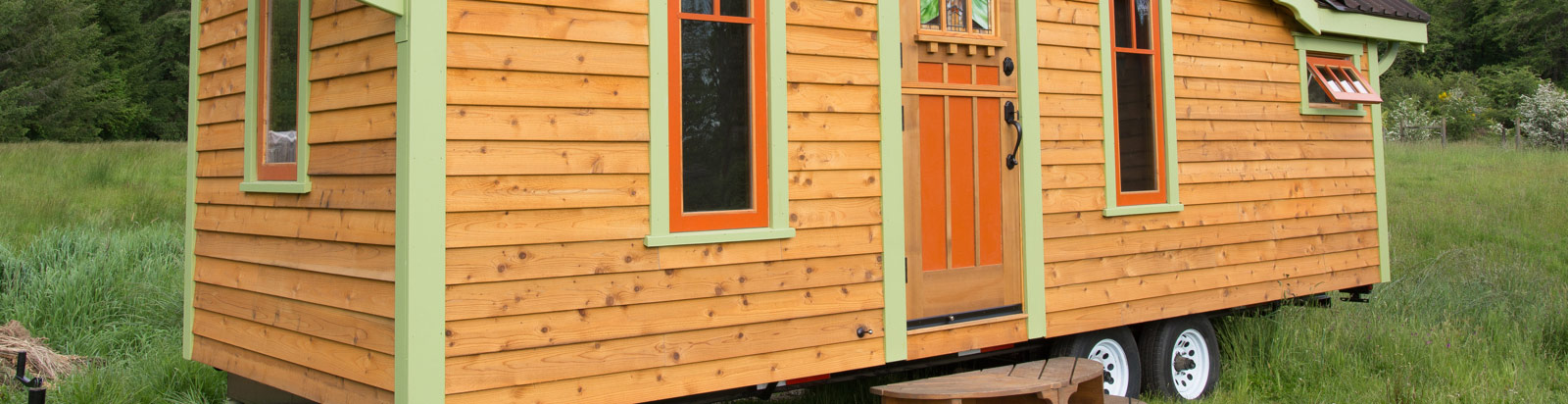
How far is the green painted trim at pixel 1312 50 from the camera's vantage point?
770 cm

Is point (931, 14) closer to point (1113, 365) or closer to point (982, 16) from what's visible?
point (982, 16)

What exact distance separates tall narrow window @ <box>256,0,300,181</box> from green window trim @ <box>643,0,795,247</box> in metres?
1.61

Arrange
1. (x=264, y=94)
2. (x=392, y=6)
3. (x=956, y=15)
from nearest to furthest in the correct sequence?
(x=392, y=6) < (x=264, y=94) < (x=956, y=15)

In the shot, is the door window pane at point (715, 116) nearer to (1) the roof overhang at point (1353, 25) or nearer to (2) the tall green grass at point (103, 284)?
(2) the tall green grass at point (103, 284)

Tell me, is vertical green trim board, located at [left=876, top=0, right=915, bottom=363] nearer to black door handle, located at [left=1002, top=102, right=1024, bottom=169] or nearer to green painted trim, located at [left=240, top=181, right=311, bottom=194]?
black door handle, located at [left=1002, top=102, right=1024, bottom=169]

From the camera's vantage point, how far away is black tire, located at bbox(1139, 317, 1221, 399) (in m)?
7.00

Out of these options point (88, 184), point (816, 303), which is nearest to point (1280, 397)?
point (816, 303)

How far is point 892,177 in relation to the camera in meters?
5.48

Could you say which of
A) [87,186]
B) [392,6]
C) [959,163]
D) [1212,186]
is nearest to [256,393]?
[392,6]

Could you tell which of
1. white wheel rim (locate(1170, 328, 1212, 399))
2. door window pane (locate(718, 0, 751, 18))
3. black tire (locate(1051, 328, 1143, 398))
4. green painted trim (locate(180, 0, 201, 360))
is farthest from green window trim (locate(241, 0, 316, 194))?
white wheel rim (locate(1170, 328, 1212, 399))

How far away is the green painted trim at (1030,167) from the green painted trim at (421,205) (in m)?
3.19

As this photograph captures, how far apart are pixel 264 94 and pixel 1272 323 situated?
246 inches

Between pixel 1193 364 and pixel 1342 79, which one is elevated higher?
pixel 1342 79

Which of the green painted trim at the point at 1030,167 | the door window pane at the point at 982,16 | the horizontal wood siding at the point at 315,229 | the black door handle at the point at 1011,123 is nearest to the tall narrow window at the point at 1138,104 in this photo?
the green painted trim at the point at 1030,167
